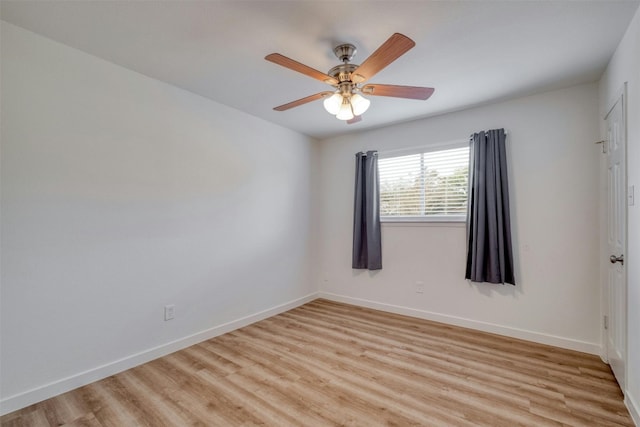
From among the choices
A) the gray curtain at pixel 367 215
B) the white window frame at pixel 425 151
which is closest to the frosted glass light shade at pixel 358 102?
the white window frame at pixel 425 151

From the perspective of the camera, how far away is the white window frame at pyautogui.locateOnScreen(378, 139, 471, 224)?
346cm

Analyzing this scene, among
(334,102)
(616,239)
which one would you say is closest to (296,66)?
(334,102)

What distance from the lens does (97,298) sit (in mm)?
2332

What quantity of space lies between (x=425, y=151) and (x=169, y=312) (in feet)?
10.9

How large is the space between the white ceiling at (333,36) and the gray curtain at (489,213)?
1.95 feet

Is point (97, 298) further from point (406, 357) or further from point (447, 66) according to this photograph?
point (447, 66)

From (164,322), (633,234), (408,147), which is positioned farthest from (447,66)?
(164,322)

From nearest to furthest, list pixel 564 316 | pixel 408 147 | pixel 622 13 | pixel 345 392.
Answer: pixel 622 13 < pixel 345 392 < pixel 564 316 < pixel 408 147

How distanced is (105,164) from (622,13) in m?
3.65

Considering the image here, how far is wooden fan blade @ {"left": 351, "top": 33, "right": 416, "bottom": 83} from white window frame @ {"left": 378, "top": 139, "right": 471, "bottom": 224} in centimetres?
191

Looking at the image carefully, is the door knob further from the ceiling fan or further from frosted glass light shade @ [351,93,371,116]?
frosted glass light shade @ [351,93,371,116]

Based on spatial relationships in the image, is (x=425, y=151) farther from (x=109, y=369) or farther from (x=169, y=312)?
(x=109, y=369)

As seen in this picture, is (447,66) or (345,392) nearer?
(345,392)

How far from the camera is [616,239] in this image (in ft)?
7.45
